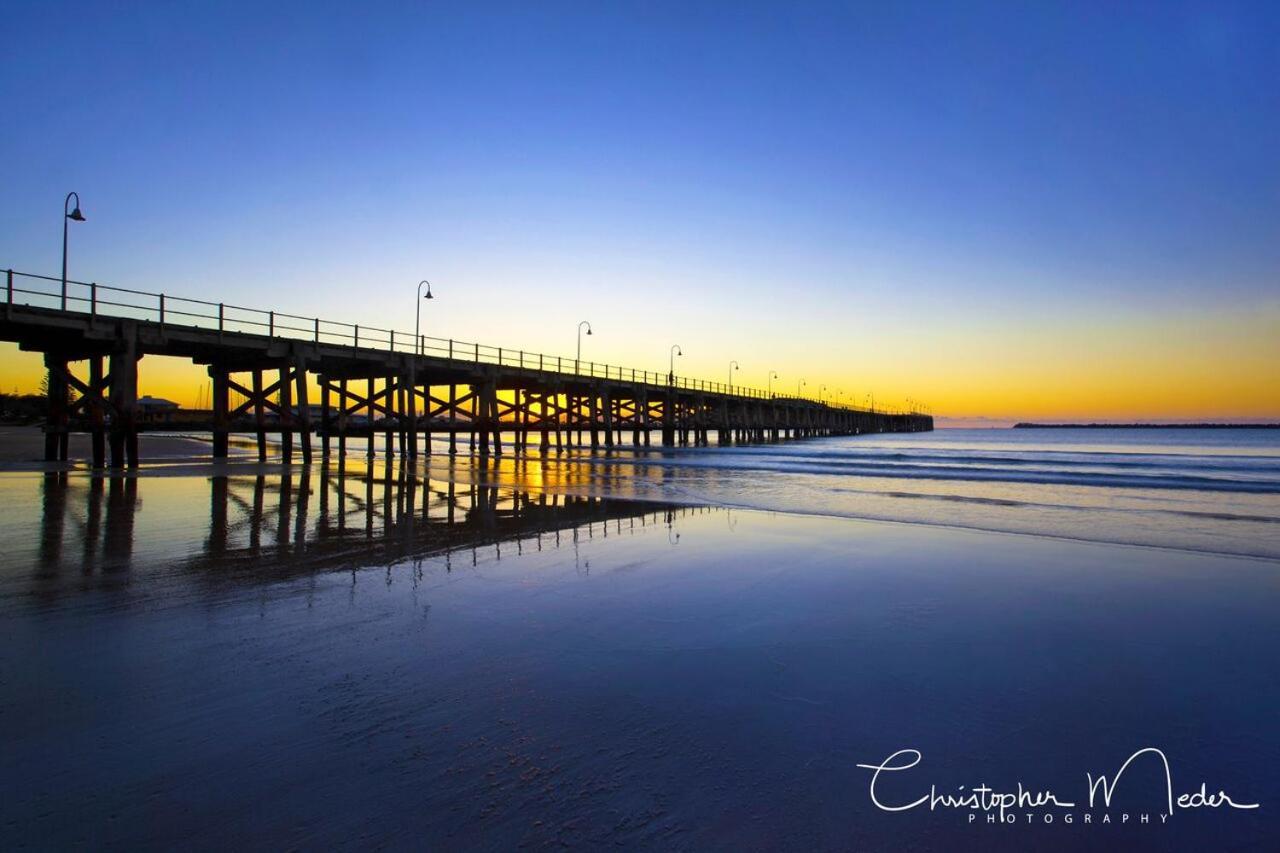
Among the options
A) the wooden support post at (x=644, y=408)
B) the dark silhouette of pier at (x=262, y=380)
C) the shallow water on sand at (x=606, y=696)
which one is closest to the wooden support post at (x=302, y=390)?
the dark silhouette of pier at (x=262, y=380)

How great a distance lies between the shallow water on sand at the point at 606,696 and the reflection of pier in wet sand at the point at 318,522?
0.14m

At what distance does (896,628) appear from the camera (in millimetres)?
4957

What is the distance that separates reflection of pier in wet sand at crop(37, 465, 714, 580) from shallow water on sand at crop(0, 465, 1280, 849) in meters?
0.14

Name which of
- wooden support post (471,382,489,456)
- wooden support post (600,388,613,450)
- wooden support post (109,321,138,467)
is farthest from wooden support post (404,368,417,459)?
wooden support post (600,388,613,450)

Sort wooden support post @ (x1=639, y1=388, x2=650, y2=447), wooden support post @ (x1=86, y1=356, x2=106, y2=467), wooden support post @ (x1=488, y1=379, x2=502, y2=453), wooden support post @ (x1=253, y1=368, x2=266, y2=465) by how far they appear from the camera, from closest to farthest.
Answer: wooden support post @ (x1=86, y1=356, x2=106, y2=467)
wooden support post @ (x1=253, y1=368, x2=266, y2=465)
wooden support post @ (x1=488, y1=379, x2=502, y2=453)
wooden support post @ (x1=639, y1=388, x2=650, y2=447)

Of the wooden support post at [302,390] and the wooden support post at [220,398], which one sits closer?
the wooden support post at [220,398]

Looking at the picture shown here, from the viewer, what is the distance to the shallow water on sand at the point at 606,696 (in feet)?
8.03

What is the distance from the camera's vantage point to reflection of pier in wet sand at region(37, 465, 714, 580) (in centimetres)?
705

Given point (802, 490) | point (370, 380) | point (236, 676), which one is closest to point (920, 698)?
point (236, 676)

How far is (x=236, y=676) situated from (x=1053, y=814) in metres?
4.04

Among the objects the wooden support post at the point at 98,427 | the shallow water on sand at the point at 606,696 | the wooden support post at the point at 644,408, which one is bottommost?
the shallow water on sand at the point at 606,696

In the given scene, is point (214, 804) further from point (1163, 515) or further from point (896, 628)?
point (1163, 515)

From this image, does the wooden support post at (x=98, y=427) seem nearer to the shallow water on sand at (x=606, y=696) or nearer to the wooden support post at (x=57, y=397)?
the wooden support post at (x=57, y=397)

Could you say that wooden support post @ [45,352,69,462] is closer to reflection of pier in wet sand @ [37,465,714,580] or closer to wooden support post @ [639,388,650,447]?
reflection of pier in wet sand @ [37,465,714,580]
